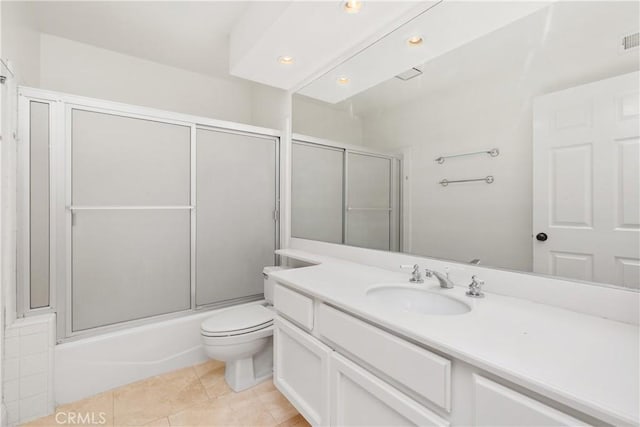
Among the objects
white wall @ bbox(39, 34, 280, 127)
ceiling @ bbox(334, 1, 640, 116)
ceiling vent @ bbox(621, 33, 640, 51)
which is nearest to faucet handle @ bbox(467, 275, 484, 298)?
ceiling @ bbox(334, 1, 640, 116)

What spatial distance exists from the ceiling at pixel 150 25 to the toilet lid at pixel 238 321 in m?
2.04

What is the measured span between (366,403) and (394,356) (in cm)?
27

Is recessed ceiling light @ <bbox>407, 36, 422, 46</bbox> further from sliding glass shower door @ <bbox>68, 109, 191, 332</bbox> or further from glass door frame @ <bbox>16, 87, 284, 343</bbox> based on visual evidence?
glass door frame @ <bbox>16, 87, 284, 343</bbox>

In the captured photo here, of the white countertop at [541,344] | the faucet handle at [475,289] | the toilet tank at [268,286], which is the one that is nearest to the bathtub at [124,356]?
the toilet tank at [268,286]

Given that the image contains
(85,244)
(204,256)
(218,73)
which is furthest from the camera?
(218,73)

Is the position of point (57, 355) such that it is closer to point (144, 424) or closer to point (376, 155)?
point (144, 424)

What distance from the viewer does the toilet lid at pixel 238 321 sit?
1.77 meters

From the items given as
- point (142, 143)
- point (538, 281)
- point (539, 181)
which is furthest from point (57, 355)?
point (539, 181)

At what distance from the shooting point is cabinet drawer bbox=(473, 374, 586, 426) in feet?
1.98

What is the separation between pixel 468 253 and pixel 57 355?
2.34 m

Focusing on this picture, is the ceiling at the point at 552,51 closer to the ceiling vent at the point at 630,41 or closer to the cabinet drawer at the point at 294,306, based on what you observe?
Result: the ceiling vent at the point at 630,41

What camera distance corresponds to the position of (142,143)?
1988 mm

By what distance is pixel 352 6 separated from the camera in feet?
4.76

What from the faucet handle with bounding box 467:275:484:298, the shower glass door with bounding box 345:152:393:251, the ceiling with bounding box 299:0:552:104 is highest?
the ceiling with bounding box 299:0:552:104
